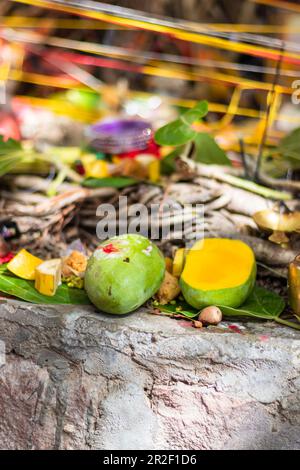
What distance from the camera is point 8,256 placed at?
1400 mm

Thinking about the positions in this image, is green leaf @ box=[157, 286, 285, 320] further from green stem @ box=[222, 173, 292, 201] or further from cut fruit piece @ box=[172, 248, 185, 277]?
green stem @ box=[222, 173, 292, 201]

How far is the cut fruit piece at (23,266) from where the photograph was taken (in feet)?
4.19

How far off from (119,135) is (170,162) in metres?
0.22

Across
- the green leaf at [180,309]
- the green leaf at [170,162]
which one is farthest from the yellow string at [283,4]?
the green leaf at [180,309]

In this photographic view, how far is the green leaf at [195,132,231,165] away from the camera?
1623 mm

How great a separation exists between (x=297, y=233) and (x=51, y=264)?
0.56 m

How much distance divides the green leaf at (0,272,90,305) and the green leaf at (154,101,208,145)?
0.44 meters

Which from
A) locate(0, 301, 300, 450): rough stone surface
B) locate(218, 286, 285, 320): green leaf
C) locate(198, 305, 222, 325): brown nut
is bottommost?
locate(0, 301, 300, 450): rough stone surface

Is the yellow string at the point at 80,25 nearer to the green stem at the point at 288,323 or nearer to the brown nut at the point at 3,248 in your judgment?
the brown nut at the point at 3,248

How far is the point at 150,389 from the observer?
107cm

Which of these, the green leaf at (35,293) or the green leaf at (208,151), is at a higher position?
the green leaf at (208,151)

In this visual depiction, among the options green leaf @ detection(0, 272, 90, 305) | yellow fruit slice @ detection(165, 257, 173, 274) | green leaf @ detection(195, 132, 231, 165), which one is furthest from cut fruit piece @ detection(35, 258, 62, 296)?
green leaf @ detection(195, 132, 231, 165)

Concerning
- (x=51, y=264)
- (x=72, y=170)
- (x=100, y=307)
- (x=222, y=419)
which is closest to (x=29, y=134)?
(x=72, y=170)

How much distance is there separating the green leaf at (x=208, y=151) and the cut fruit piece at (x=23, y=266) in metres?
0.57
